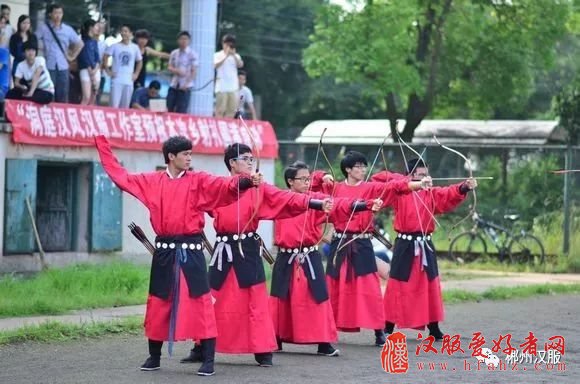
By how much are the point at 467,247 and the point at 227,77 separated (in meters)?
5.66

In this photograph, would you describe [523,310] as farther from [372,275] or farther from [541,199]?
[541,199]

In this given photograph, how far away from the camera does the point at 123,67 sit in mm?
18812

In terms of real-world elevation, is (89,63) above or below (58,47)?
below

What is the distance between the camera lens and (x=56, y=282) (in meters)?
15.5

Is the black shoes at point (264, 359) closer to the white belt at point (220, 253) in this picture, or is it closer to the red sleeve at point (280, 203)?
the white belt at point (220, 253)

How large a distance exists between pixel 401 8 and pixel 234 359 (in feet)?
52.1

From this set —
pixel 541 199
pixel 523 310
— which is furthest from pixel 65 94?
pixel 541 199

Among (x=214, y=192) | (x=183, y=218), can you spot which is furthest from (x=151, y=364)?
(x=214, y=192)

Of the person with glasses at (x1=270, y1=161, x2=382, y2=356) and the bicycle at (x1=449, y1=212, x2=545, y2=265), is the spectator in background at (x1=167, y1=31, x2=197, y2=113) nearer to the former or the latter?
the bicycle at (x1=449, y1=212, x2=545, y2=265)

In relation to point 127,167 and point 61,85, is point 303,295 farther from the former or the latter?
point 127,167

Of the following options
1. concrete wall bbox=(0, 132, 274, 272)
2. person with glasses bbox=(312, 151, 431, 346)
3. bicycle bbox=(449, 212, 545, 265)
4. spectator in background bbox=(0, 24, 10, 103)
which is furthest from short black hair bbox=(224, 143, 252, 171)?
bicycle bbox=(449, 212, 545, 265)

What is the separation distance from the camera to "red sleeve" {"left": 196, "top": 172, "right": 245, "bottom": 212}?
9922 mm

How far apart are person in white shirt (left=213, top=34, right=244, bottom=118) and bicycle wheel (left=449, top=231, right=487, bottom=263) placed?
198 inches

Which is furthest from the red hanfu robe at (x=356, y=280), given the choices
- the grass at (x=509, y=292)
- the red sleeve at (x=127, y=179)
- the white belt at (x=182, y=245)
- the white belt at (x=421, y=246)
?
the grass at (x=509, y=292)
